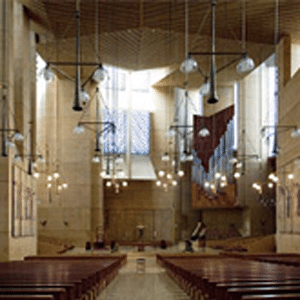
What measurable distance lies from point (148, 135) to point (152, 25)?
42.9 ft

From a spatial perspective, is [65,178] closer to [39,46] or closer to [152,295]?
[39,46]

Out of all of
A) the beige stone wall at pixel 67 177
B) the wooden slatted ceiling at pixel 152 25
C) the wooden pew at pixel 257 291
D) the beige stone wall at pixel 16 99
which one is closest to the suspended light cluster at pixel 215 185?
the beige stone wall at pixel 67 177

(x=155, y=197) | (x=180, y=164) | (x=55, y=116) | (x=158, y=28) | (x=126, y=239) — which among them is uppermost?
(x=158, y=28)

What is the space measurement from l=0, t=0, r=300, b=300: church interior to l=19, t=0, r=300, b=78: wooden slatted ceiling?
0.22 ft

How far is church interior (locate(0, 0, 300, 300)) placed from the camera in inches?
652

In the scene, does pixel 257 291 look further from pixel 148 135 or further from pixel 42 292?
pixel 148 135

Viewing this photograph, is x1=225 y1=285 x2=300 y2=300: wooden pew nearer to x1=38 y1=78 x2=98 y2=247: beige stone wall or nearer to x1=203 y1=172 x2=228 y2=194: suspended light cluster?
x1=203 y1=172 x2=228 y2=194: suspended light cluster

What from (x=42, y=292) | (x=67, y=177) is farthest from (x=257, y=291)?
(x=67, y=177)

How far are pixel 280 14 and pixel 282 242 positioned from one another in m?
8.21

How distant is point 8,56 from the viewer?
15648 mm

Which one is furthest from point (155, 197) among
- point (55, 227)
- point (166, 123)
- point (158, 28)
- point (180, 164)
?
point (158, 28)

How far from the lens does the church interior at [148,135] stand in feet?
54.3

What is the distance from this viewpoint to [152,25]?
1778cm

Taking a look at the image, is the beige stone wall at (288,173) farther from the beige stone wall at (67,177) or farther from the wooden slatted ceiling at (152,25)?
the beige stone wall at (67,177)
